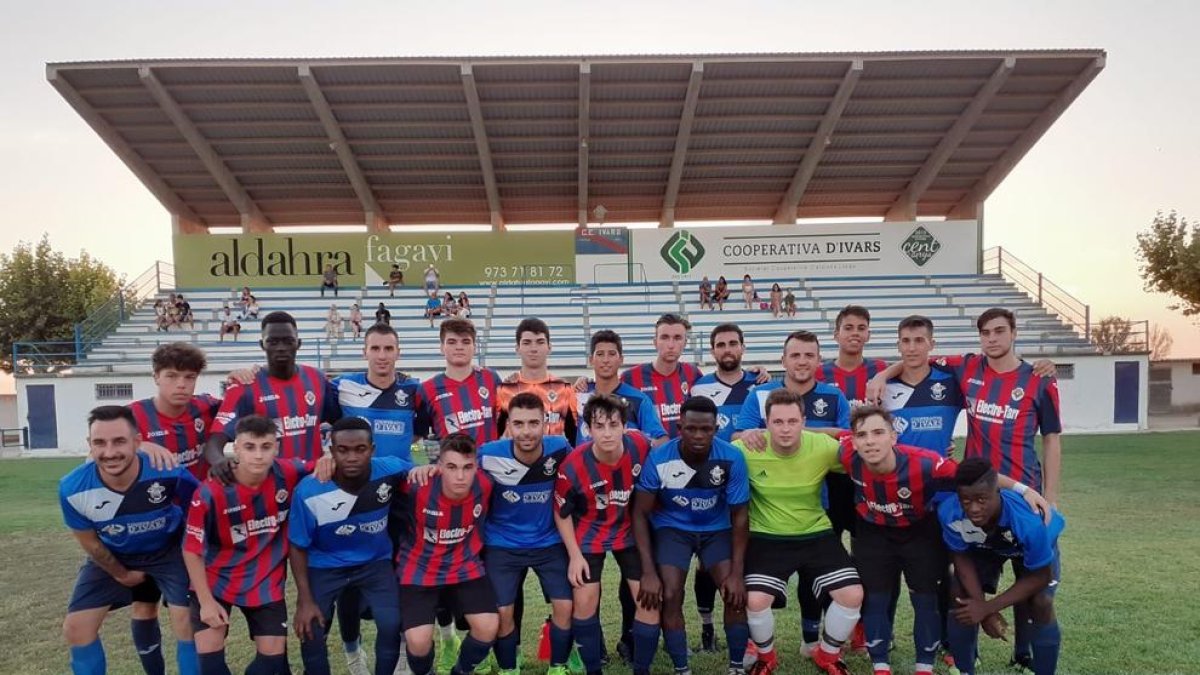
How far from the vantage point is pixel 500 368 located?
1784 cm

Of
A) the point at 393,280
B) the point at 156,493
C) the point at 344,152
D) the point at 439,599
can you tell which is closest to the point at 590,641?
the point at 439,599

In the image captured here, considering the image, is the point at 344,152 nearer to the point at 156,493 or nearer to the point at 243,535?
the point at 156,493

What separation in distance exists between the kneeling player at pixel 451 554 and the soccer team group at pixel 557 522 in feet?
0.04

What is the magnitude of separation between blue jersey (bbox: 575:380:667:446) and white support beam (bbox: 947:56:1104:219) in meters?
20.4

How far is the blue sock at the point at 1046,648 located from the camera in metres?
3.77

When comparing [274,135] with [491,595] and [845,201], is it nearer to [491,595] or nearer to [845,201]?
[845,201]

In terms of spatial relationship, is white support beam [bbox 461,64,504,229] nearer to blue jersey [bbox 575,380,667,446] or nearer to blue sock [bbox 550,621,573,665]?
blue jersey [bbox 575,380,667,446]

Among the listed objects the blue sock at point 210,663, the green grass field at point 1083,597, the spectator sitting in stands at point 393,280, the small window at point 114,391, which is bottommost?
the green grass field at point 1083,597

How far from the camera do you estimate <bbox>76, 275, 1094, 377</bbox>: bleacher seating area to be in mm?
18562

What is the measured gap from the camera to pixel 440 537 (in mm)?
4102

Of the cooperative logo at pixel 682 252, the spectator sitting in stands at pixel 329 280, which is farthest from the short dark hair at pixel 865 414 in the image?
the spectator sitting in stands at pixel 329 280

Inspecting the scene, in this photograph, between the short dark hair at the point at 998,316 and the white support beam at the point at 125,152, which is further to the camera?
the white support beam at the point at 125,152

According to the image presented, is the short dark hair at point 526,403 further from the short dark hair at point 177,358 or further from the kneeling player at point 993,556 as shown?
the kneeling player at point 993,556

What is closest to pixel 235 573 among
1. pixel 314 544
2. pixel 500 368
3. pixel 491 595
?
pixel 314 544
